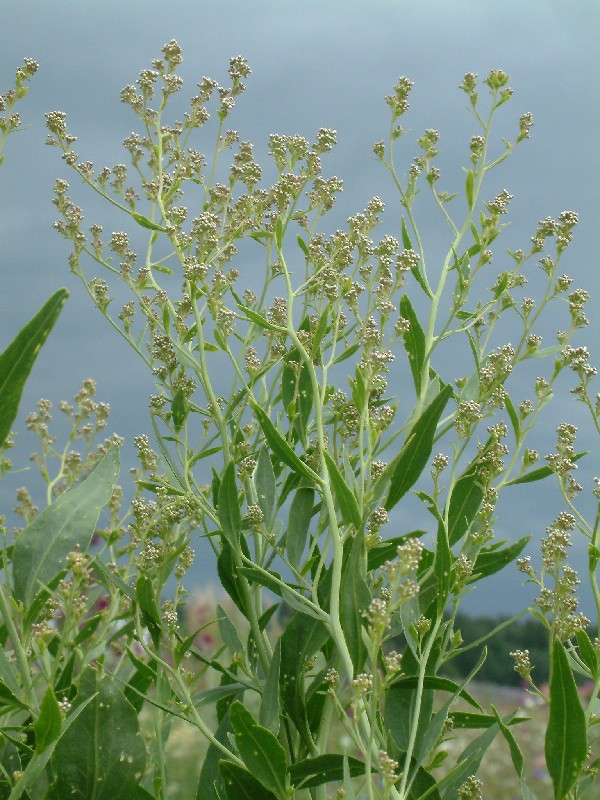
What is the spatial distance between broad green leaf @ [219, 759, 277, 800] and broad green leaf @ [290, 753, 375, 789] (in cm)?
6

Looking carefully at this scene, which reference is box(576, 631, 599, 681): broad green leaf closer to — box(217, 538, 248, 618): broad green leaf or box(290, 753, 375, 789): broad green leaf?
box(290, 753, 375, 789): broad green leaf

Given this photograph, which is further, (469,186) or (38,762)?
(469,186)

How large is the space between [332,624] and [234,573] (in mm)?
399

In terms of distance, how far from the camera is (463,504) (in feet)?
6.89

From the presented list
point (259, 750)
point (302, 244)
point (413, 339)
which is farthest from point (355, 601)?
point (302, 244)

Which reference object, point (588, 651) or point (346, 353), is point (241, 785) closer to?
point (588, 651)

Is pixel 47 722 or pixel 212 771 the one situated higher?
pixel 47 722

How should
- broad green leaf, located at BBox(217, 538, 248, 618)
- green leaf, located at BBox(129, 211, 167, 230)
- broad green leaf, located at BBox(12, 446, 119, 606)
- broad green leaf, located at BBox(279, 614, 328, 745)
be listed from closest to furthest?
broad green leaf, located at BBox(12, 446, 119, 606), broad green leaf, located at BBox(279, 614, 328, 745), broad green leaf, located at BBox(217, 538, 248, 618), green leaf, located at BBox(129, 211, 167, 230)

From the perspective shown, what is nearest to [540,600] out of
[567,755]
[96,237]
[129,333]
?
[567,755]

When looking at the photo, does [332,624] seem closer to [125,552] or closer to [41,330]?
[41,330]

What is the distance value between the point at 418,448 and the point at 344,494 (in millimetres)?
255

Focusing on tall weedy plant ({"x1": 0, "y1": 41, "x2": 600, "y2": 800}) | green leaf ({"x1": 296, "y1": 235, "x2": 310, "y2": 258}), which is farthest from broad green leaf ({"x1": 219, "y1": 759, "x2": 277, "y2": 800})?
Answer: green leaf ({"x1": 296, "y1": 235, "x2": 310, "y2": 258})

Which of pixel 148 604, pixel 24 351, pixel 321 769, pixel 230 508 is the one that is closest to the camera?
pixel 24 351

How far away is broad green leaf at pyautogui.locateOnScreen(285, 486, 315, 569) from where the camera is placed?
2.04m
